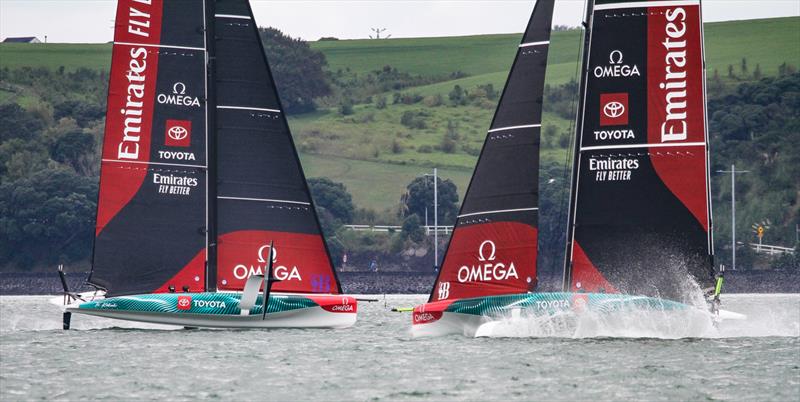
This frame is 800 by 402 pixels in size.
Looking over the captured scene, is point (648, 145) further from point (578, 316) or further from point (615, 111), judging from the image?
point (578, 316)

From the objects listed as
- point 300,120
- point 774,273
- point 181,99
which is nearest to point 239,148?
point 181,99

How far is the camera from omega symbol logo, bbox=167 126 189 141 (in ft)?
128

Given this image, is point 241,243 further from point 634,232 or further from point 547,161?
point 547,161

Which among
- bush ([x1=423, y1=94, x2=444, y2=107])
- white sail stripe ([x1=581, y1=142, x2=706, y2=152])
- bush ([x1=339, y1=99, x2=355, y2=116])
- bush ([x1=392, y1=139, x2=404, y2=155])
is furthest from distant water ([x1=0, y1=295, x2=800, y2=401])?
bush ([x1=423, y1=94, x2=444, y2=107])

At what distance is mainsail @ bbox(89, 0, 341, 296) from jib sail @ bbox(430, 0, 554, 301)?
560 cm

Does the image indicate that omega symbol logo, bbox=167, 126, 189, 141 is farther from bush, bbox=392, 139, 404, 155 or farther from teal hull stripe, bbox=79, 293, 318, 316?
bush, bbox=392, 139, 404, 155

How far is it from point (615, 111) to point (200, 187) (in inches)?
421

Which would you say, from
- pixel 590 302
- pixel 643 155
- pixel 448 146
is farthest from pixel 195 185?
pixel 448 146

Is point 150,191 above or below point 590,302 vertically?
above

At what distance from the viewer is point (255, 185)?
38.9m

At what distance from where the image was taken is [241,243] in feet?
127

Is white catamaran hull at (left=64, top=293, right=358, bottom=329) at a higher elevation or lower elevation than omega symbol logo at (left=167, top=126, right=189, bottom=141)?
lower

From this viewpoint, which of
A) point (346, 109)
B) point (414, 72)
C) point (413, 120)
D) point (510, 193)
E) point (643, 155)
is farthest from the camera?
point (414, 72)

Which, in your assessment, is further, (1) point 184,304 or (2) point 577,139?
(1) point 184,304
